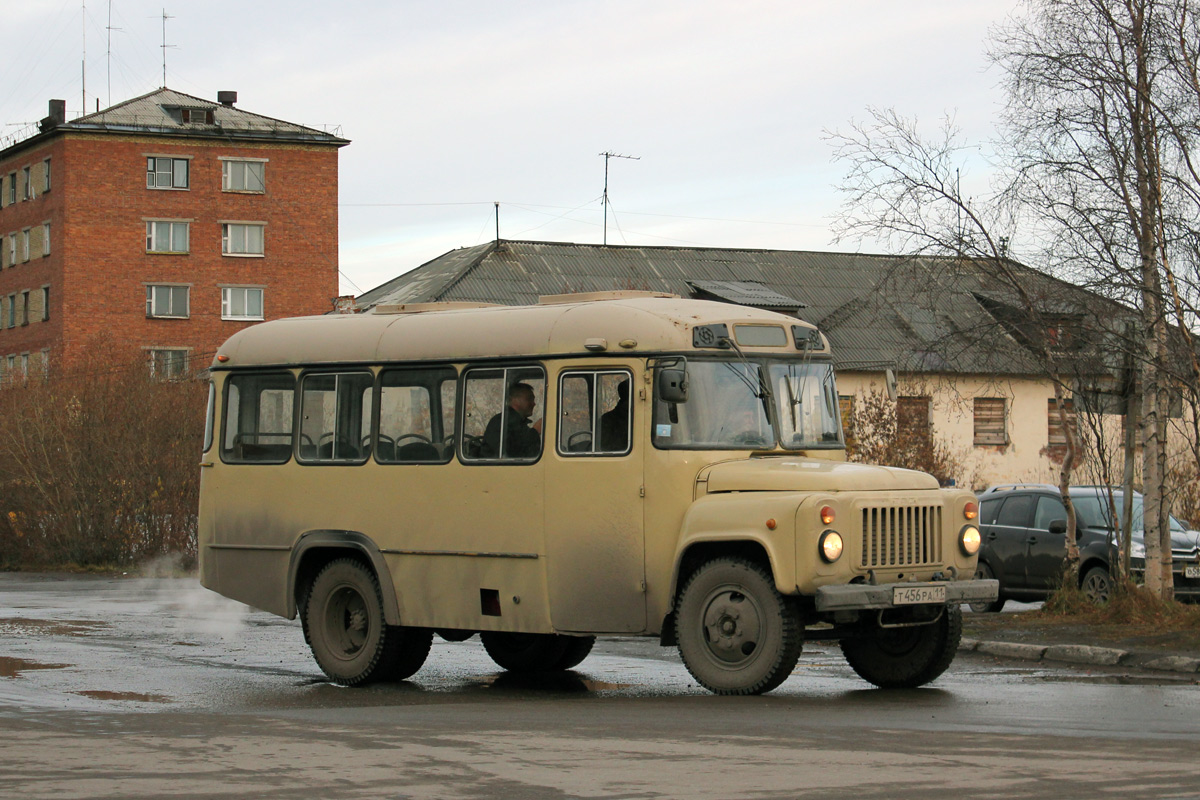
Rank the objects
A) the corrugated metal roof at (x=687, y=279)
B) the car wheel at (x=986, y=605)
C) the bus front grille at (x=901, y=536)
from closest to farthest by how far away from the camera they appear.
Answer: the bus front grille at (x=901, y=536) → the car wheel at (x=986, y=605) → the corrugated metal roof at (x=687, y=279)

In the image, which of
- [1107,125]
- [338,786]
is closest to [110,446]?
[1107,125]

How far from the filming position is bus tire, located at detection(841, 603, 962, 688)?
40.5ft

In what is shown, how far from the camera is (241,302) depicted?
77.1m

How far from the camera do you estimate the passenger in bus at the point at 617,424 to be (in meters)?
12.3

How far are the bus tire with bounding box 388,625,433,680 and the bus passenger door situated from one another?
1.69 meters

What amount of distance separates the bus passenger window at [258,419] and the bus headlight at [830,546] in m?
5.19

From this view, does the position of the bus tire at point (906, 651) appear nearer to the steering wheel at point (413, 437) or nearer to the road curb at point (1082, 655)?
the road curb at point (1082, 655)

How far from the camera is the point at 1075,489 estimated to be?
21906mm

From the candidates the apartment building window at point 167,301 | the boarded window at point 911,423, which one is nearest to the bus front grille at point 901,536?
the boarded window at point 911,423

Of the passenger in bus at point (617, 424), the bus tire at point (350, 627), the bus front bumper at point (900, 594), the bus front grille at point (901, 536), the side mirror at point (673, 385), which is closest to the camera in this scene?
the bus front bumper at point (900, 594)

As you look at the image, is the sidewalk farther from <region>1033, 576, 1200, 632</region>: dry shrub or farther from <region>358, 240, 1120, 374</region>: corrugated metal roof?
<region>358, 240, 1120, 374</region>: corrugated metal roof

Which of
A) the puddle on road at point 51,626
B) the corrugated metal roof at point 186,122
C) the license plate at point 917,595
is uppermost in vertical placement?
the corrugated metal roof at point 186,122

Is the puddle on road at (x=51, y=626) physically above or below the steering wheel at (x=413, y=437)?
below

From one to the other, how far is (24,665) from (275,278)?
64.3 metres
